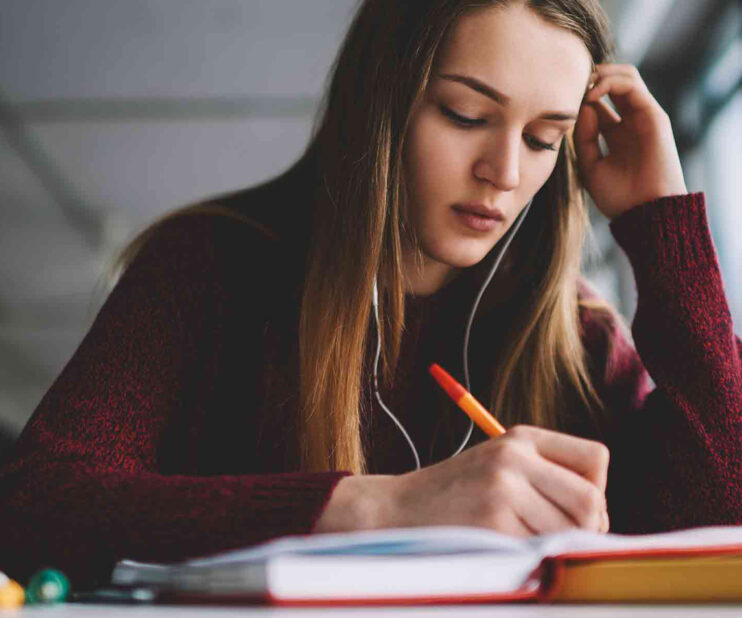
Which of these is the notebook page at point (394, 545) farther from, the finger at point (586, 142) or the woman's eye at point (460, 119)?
the finger at point (586, 142)

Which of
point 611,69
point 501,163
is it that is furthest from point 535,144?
point 611,69

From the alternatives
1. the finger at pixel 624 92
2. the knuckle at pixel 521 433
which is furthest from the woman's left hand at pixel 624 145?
the knuckle at pixel 521 433

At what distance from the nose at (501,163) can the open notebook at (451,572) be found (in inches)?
19.6

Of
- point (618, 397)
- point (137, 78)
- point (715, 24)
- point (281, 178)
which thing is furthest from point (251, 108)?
point (618, 397)

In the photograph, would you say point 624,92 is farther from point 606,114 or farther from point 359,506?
point 359,506

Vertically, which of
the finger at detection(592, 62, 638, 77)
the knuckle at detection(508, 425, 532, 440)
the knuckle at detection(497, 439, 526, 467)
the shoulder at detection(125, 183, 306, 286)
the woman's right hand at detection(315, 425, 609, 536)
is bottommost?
the woman's right hand at detection(315, 425, 609, 536)

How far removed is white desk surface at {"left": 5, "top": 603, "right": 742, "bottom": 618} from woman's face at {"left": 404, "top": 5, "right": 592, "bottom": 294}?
541 mm

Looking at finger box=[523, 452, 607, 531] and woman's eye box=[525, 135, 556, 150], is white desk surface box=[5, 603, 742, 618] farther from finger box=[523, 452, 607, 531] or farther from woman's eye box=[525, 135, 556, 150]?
woman's eye box=[525, 135, 556, 150]

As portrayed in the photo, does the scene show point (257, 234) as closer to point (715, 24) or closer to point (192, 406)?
point (192, 406)

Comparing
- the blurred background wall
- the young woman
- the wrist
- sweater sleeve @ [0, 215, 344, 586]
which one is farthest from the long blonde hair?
the blurred background wall

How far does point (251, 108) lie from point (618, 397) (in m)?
2.24

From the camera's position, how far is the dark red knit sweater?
0.70 m

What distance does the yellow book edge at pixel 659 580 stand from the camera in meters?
0.37

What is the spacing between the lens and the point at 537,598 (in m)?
0.39
